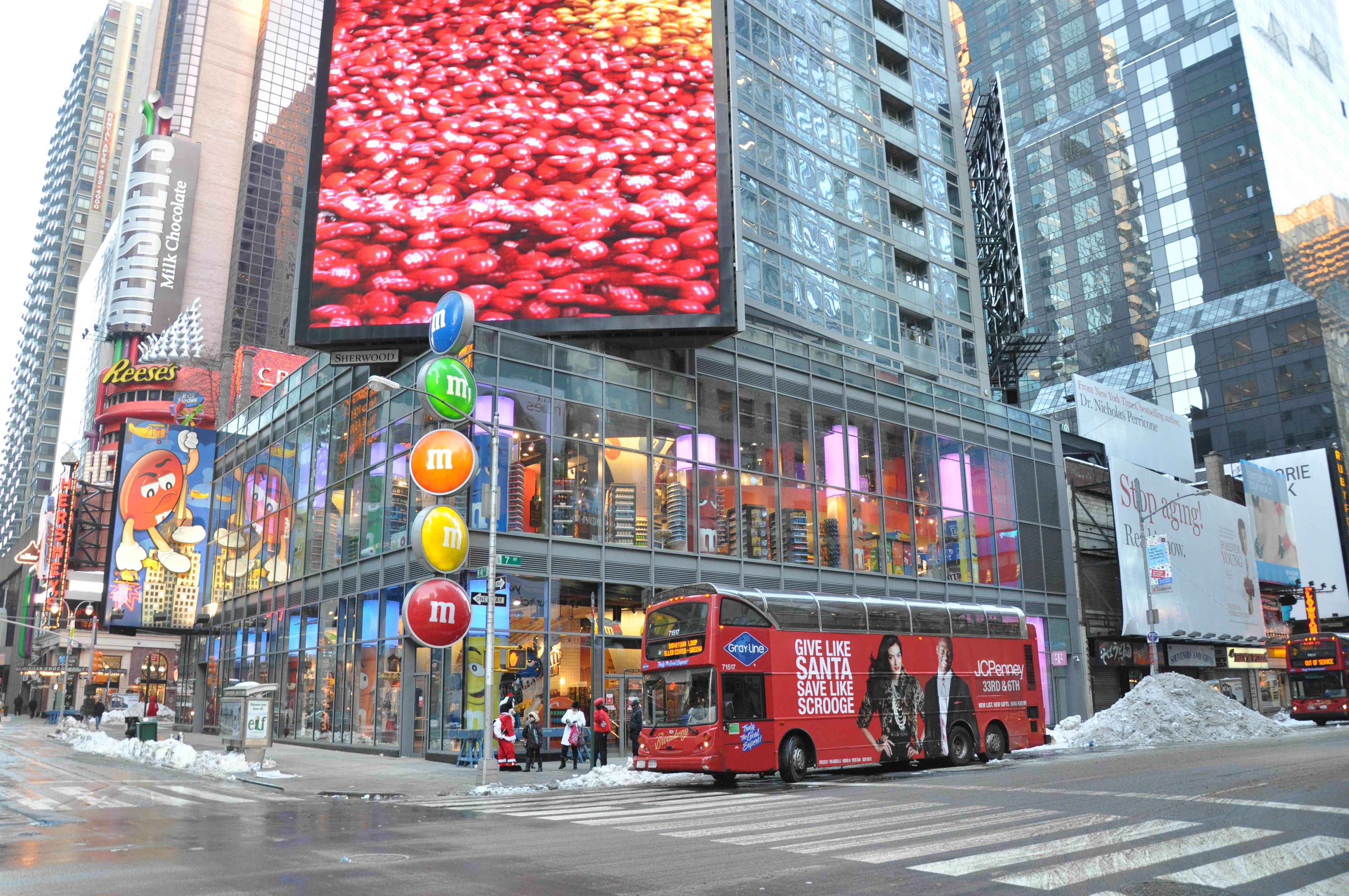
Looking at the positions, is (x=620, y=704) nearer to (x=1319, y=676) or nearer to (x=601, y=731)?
(x=601, y=731)

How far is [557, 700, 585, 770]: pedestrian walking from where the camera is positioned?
2420cm

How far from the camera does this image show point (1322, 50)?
11725 cm

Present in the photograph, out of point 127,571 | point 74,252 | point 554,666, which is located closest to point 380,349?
point 554,666

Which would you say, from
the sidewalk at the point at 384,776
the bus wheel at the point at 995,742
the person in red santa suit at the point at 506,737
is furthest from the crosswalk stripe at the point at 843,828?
the bus wheel at the point at 995,742

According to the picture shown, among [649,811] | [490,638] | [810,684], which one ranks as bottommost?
[649,811]

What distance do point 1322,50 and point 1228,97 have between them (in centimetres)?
3240

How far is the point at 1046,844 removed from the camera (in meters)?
10.7

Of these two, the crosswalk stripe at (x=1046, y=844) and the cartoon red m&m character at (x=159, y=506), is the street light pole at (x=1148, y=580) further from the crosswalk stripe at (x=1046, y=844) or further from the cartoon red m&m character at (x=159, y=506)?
the cartoon red m&m character at (x=159, y=506)

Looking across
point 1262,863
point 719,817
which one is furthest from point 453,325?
point 1262,863

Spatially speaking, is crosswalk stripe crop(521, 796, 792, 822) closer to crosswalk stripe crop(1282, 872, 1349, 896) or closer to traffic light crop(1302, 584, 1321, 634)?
crosswalk stripe crop(1282, 872, 1349, 896)

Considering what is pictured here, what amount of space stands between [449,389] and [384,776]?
29.9ft

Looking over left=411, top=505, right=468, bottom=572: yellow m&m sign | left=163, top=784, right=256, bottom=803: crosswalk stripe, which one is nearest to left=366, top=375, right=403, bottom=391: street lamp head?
left=411, top=505, right=468, bottom=572: yellow m&m sign

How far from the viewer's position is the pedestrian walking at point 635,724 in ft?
74.4

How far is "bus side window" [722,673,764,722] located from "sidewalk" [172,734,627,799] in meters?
4.24
